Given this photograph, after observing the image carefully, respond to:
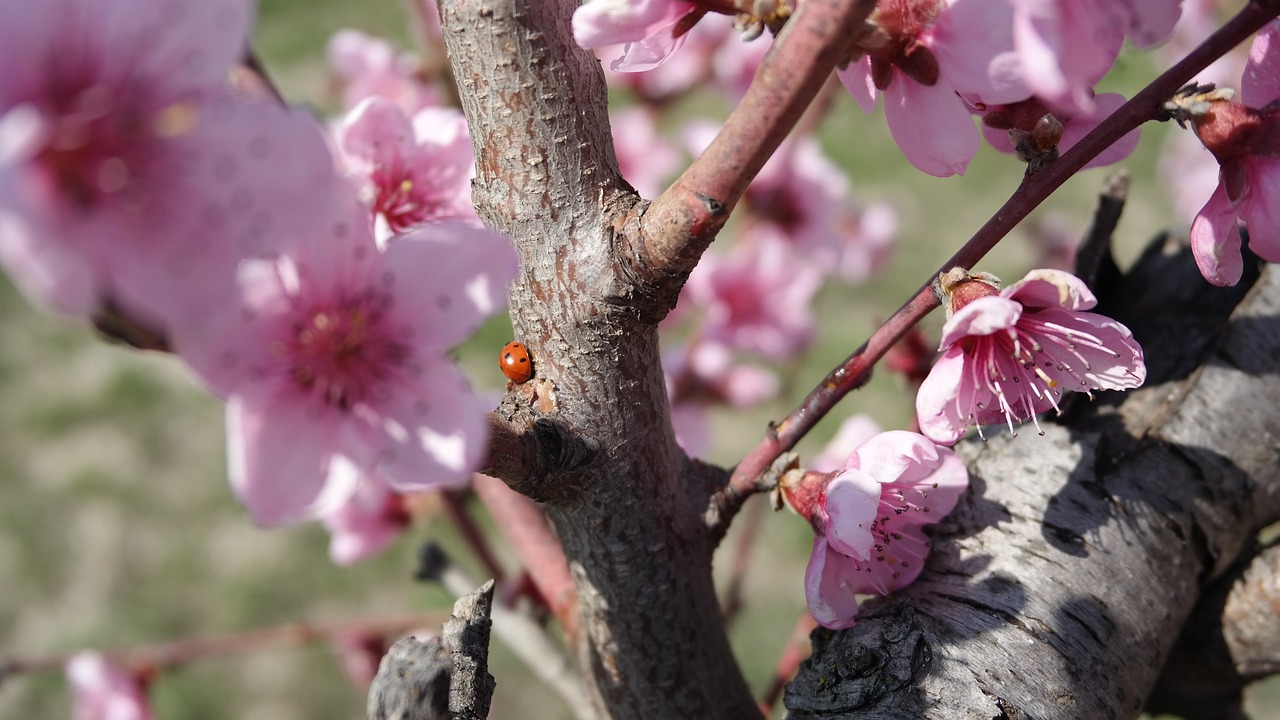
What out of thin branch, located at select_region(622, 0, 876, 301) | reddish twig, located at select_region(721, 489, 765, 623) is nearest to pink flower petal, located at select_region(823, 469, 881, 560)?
thin branch, located at select_region(622, 0, 876, 301)

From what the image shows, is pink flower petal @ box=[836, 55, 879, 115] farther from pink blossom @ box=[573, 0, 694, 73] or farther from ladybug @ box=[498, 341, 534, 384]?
ladybug @ box=[498, 341, 534, 384]

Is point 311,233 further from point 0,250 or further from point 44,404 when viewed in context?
point 44,404

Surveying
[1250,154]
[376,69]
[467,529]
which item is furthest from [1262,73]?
[376,69]

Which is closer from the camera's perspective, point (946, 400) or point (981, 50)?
point (981, 50)

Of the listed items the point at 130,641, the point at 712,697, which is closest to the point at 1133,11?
the point at 712,697

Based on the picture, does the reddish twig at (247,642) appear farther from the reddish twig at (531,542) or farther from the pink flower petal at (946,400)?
the pink flower petal at (946,400)

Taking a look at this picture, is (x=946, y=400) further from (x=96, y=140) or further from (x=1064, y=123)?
(x=96, y=140)
